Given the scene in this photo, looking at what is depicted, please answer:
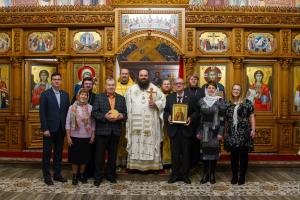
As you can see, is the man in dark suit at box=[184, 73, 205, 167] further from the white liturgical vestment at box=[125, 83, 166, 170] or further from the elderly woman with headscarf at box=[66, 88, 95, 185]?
the elderly woman with headscarf at box=[66, 88, 95, 185]

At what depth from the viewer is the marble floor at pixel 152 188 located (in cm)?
499

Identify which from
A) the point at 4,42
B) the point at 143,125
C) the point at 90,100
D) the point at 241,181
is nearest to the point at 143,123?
the point at 143,125

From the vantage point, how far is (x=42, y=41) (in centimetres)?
854

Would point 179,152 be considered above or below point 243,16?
below

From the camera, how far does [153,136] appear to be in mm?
6129

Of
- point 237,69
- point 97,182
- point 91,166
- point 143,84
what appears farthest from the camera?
point 237,69

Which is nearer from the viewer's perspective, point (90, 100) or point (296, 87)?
point (90, 100)

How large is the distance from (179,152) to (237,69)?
3363 mm

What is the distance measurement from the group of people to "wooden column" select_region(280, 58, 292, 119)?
3.15 meters

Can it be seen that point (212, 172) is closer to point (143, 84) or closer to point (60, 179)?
point (143, 84)

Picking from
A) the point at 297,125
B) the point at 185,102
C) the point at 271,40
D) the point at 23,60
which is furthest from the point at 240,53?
the point at 23,60

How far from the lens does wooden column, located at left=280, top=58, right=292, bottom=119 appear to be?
8.38 metres

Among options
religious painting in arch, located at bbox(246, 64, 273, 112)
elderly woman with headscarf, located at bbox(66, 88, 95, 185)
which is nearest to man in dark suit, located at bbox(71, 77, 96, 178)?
elderly woman with headscarf, located at bbox(66, 88, 95, 185)

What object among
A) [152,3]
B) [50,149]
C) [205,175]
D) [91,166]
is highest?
[152,3]
